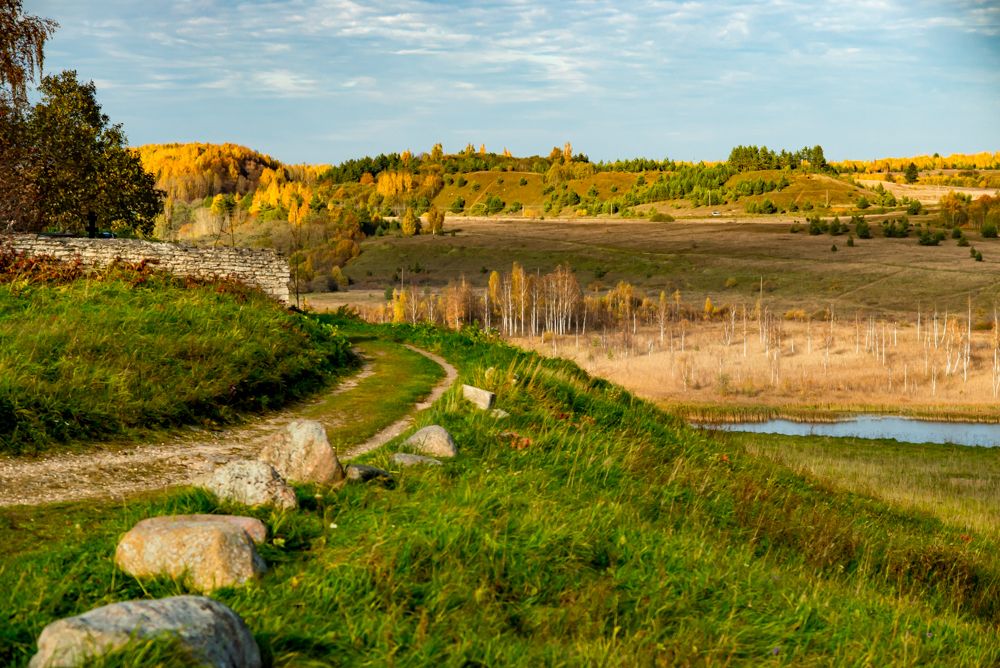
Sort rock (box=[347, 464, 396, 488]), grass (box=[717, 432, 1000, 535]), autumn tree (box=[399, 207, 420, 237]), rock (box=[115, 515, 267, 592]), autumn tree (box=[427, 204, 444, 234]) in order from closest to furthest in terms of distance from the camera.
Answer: rock (box=[115, 515, 267, 592]) < rock (box=[347, 464, 396, 488]) < grass (box=[717, 432, 1000, 535]) < autumn tree (box=[399, 207, 420, 237]) < autumn tree (box=[427, 204, 444, 234])

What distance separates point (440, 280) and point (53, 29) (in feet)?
319

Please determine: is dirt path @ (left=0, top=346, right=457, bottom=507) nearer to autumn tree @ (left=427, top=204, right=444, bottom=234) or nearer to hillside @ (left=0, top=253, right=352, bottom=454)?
hillside @ (left=0, top=253, right=352, bottom=454)

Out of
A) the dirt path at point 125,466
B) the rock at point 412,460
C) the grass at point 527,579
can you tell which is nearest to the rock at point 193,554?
the grass at point 527,579

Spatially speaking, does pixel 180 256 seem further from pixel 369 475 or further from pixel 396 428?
pixel 369 475

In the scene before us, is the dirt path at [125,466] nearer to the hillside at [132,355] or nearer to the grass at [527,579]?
the hillside at [132,355]

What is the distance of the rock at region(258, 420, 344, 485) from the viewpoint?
9125 mm

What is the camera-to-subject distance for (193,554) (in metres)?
6.82

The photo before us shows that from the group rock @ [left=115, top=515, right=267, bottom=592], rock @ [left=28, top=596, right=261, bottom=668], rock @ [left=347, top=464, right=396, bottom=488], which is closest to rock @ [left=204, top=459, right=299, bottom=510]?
rock @ [left=347, top=464, right=396, bottom=488]

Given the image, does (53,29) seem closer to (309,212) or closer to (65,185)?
(65,185)

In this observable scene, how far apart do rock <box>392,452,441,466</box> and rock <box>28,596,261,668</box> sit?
4418 millimetres

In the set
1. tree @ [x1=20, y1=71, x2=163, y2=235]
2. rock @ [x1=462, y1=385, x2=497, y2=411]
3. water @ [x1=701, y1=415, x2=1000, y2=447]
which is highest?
tree @ [x1=20, y1=71, x2=163, y2=235]

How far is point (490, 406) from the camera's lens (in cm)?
1359

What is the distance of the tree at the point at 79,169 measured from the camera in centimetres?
3697

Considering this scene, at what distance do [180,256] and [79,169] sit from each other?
18485 mm
